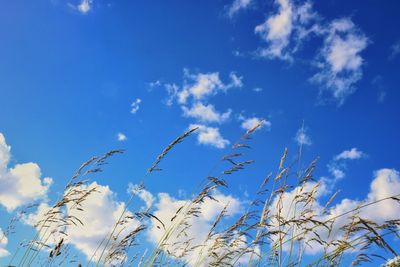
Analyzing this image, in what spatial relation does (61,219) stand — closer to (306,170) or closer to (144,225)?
(144,225)

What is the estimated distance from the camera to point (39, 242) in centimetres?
397

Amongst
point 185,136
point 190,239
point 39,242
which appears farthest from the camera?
point 190,239

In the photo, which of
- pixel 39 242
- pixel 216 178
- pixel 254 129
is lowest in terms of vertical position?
pixel 39 242

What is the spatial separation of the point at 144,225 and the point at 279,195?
1259mm

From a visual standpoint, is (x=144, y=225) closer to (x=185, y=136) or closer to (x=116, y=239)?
(x=116, y=239)

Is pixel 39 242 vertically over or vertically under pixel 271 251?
under

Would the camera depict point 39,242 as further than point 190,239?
No

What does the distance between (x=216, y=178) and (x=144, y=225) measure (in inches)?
32.2

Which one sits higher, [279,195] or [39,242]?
[279,195]

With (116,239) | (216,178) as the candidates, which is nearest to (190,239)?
(116,239)

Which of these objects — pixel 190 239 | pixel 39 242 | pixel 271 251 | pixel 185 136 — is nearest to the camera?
pixel 271 251

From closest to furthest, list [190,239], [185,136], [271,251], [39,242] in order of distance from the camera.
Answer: [271,251] < [185,136] < [39,242] < [190,239]

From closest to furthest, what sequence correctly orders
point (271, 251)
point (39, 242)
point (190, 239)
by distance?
point (271, 251)
point (39, 242)
point (190, 239)

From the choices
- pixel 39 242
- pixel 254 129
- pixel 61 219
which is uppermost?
pixel 254 129
